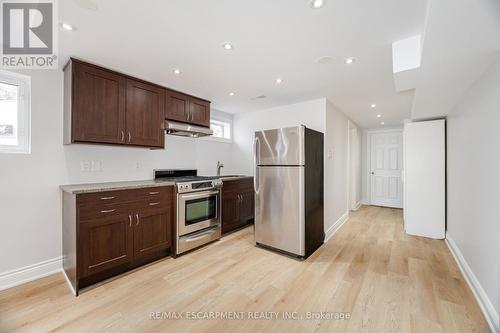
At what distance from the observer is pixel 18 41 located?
6.21 feet

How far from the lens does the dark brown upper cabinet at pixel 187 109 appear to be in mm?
3082

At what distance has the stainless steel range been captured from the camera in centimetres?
276

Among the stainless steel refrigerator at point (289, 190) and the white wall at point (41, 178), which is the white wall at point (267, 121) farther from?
the white wall at point (41, 178)

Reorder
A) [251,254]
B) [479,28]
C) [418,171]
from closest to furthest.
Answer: [479,28], [251,254], [418,171]

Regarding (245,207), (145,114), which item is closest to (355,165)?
(245,207)

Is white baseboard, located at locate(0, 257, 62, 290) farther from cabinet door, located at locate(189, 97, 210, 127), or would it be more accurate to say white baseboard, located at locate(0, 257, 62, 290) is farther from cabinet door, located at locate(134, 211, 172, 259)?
cabinet door, located at locate(189, 97, 210, 127)

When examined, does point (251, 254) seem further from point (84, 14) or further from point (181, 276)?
point (84, 14)

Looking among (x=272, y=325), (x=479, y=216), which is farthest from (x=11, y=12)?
(x=479, y=216)

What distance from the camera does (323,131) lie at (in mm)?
3395

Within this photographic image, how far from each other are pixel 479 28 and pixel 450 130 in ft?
8.58

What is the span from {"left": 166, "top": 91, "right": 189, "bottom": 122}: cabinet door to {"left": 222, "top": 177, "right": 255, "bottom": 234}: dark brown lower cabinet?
124 cm

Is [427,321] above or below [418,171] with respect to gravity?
below

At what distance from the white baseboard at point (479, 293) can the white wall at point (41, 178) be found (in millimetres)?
4009

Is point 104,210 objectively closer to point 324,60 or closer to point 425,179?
point 324,60
